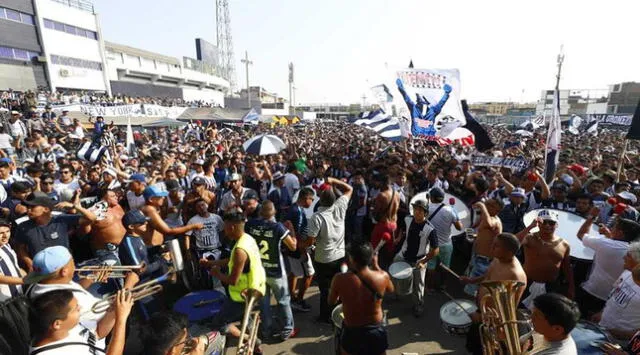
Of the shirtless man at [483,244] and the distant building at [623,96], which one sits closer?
the shirtless man at [483,244]

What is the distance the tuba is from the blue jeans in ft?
7.80

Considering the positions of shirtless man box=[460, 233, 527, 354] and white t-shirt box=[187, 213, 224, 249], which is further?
white t-shirt box=[187, 213, 224, 249]

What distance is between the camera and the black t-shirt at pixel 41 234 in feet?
13.3

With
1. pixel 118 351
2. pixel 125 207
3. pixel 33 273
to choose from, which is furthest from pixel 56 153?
pixel 118 351

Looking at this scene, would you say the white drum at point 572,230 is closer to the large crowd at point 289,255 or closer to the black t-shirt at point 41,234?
the large crowd at point 289,255

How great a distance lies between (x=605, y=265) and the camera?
3.83 metres

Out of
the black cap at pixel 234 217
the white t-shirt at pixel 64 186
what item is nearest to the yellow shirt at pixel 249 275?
the black cap at pixel 234 217

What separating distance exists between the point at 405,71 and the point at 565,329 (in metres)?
8.86

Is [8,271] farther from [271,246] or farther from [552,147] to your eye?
[552,147]

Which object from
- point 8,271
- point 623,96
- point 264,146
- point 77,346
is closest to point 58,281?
point 77,346

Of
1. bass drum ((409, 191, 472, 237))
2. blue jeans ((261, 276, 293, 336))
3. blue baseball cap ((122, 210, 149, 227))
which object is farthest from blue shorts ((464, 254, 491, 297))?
blue baseball cap ((122, 210, 149, 227))

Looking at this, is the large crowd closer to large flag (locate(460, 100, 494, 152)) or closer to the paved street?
the paved street

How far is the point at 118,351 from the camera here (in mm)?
2369

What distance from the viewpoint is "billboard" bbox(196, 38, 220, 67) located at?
8407cm
